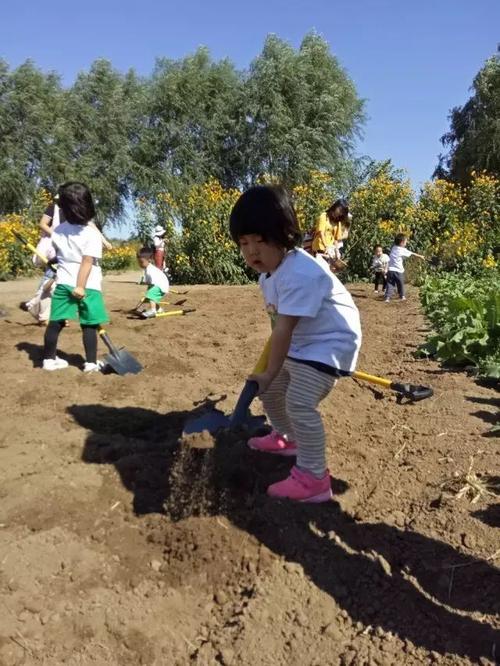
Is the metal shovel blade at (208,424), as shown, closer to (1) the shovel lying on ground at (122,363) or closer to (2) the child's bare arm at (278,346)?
(2) the child's bare arm at (278,346)

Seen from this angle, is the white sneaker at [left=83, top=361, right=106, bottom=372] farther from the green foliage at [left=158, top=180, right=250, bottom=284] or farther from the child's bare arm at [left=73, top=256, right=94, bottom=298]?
the green foliage at [left=158, top=180, right=250, bottom=284]

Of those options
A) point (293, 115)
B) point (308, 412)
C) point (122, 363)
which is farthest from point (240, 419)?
point (293, 115)

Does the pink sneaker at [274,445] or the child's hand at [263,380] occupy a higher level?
the child's hand at [263,380]

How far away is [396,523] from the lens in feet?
8.29

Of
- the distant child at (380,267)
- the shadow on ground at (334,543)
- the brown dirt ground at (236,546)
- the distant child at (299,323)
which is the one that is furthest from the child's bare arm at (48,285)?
the distant child at (380,267)

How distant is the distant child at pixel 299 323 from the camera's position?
252 cm

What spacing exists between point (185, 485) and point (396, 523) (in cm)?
91

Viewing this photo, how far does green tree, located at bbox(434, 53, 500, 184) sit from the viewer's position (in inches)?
1067

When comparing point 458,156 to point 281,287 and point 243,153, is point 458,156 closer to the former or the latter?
point 243,153

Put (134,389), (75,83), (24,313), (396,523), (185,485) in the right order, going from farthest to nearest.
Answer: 1. (75,83)
2. (24,313)
3. (134,389)
4. (185,485)
5. (396,523)

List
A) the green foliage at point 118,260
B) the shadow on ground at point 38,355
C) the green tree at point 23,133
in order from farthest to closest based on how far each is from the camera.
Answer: the green tree at point 23,133 < the green foliage at point 118,260 < the shadow on ground at point 38,355

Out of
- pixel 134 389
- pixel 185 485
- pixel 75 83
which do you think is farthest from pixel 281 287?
pixel 75 83

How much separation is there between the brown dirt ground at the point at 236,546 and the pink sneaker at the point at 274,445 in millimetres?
137

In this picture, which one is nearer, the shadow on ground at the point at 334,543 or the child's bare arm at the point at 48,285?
the shadow on ground at the point at 334,543
